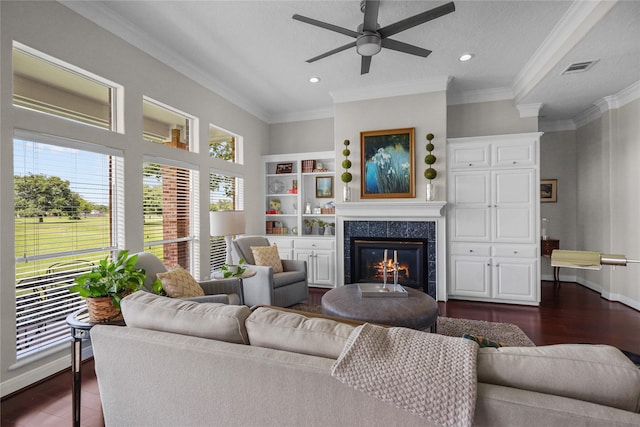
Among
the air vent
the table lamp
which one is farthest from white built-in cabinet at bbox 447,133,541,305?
the table lamp

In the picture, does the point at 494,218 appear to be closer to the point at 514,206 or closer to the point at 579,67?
the point at 514,206

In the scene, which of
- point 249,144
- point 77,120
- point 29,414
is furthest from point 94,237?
point 249,144

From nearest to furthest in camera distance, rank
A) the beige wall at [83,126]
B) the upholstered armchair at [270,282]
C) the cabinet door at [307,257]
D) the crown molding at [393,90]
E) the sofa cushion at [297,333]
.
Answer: the sofa cushion at [297,333] < the beige wall at [83,126] < the upholstered armchair at [270,282] < the crown molding at [393,90] < the cabinet door at [307,257]

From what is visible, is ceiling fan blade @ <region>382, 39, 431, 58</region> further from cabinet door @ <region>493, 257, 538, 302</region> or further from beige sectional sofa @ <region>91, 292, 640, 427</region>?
cabinet door @ <region>493, 257, 538, 302</region>

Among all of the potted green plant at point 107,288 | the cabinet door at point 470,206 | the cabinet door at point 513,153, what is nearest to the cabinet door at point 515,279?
the cabinet door at point 470,206

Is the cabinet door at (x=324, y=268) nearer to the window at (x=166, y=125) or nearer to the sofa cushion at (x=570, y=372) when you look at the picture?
the window at (x=166, y=125)

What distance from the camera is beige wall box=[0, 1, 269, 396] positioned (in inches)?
84.0

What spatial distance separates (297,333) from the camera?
116 centimetres

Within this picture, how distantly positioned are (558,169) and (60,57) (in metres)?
6.78

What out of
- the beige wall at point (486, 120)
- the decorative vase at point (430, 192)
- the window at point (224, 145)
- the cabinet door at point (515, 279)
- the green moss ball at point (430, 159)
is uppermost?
the beige wall at point (486, 120)

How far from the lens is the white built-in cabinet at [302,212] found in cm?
496

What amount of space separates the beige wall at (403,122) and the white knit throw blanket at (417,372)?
3.62m

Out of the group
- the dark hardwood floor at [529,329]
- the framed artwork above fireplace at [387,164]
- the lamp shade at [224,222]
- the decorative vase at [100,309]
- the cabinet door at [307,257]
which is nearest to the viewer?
the decorative vase at [100,309]

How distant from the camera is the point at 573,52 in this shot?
2945mm
